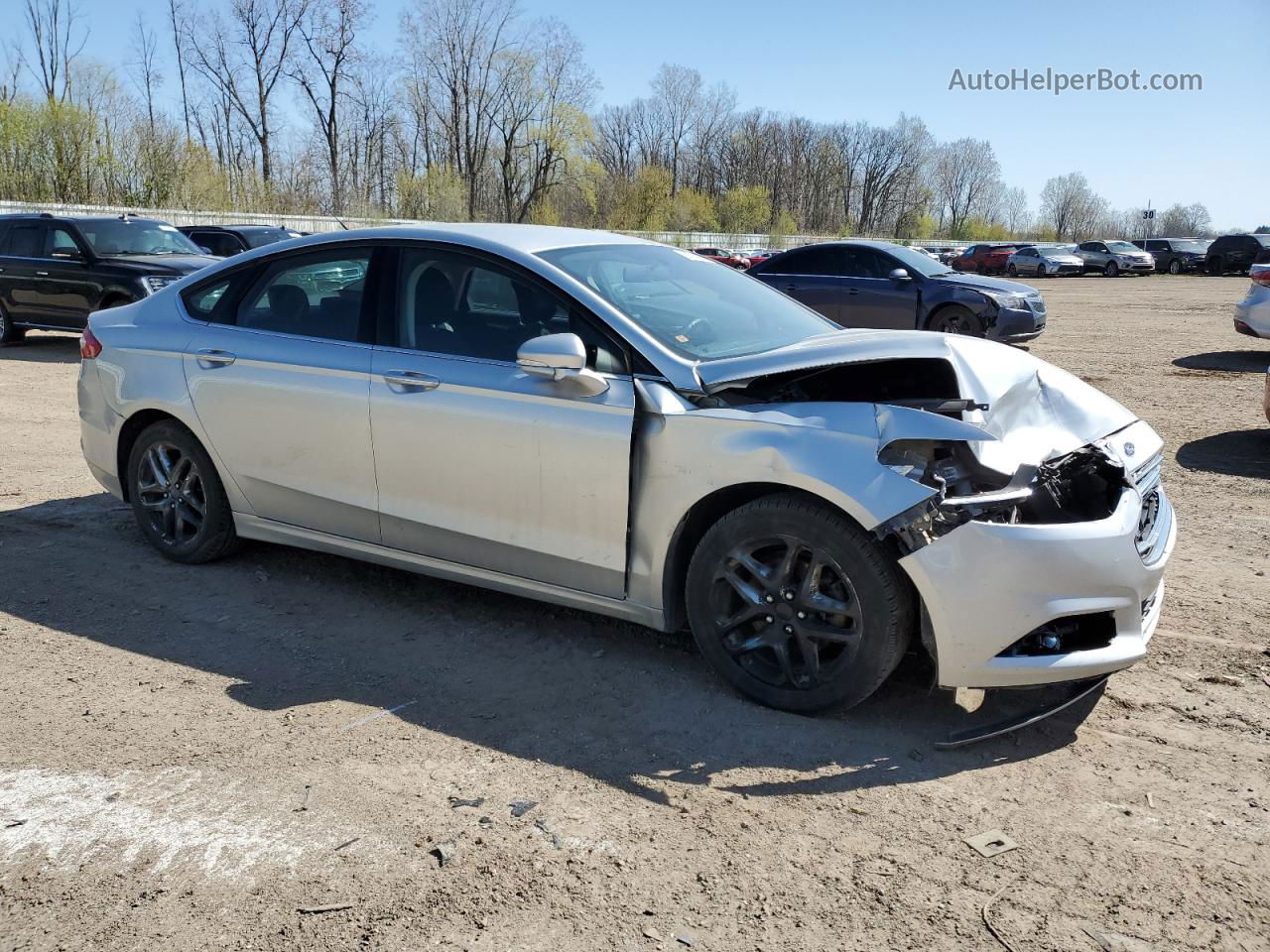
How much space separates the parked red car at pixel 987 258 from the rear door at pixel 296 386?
4906 centimetres

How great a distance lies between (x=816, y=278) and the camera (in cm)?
1460

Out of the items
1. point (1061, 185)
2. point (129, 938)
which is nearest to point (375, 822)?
point (129, 938)

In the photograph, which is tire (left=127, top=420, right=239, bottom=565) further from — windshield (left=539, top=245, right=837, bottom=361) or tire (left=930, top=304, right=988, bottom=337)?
tire (left=930, top=304, right=988, bottom=337)

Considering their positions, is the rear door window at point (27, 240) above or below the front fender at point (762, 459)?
above

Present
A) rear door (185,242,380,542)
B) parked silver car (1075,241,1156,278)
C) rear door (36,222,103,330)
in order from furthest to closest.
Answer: parked silver car (1075,241,1156,278)
rear door (36,222,103,330)
rear door (185,242,380,542)

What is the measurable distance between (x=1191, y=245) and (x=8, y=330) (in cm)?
4952

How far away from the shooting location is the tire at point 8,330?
14656 mm

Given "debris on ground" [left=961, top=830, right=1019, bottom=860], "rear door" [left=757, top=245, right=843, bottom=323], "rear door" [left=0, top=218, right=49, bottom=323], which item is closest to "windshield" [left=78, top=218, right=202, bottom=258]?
"rear door" [left=0, top=218, right=49, bottom=323]

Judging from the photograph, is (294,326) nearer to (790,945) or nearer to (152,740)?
(152,740)

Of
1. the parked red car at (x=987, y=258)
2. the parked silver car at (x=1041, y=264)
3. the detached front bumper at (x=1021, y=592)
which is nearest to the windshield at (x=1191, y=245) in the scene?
the parked silver car at (x=1041, y=264)

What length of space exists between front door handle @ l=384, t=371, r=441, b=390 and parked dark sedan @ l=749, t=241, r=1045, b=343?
1043cm

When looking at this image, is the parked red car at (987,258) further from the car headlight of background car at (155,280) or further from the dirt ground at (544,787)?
the dirt ground at (544,787)

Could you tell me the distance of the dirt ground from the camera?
8.59ft

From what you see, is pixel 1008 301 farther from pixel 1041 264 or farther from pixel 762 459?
pixel 1041 264
